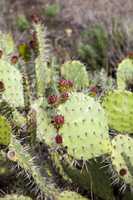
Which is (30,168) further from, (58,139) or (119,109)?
(119,109)

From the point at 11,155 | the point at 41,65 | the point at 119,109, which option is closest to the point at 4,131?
the point at 11,155

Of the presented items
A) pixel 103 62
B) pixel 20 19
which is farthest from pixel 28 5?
pixel 103 62

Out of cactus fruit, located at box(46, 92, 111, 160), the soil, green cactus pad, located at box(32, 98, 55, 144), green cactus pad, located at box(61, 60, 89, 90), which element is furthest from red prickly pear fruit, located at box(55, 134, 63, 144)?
the soil

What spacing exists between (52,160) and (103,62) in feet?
8.02

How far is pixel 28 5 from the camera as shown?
7.66 metres

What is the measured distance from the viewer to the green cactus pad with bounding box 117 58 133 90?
3.40m

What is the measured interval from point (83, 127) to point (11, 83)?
1.83 feet

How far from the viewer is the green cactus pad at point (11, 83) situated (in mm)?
2768

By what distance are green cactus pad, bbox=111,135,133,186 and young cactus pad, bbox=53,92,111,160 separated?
0.04 metres

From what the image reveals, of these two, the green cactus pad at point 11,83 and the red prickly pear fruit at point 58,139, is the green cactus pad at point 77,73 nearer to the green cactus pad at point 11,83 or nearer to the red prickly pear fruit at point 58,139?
the green cactus pad at point 11,83

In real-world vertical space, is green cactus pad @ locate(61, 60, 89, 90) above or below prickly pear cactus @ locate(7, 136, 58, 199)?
above

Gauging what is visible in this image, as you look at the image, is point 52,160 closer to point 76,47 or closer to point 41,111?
point 41,111

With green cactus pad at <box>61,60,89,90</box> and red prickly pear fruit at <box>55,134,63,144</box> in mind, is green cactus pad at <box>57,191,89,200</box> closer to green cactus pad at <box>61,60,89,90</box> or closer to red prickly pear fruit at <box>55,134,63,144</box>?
red prickly pear fruit at <box>55,134,63,144</box>

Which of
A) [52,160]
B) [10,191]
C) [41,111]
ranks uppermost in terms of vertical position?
[41,111]
